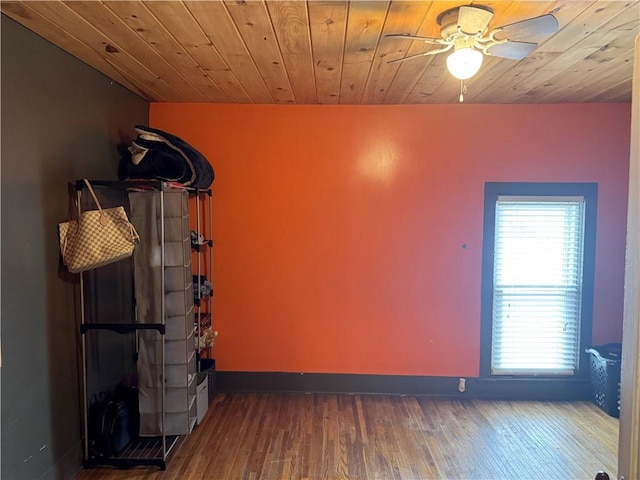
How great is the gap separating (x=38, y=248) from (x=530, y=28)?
254 centimetres

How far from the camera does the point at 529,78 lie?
2541mm

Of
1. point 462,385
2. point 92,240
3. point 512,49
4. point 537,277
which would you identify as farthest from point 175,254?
point 537,277

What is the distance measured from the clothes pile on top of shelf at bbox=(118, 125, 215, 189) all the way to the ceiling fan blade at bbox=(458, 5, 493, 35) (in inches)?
72.6

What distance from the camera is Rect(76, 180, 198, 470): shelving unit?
7.67ft

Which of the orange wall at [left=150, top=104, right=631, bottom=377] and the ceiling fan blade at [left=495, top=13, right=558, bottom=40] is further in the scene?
the orange wall at [left=150, top=104, right=631, bottom=377]

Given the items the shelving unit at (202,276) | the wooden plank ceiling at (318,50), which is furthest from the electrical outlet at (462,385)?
the wooden plank ceiling at (318,50)

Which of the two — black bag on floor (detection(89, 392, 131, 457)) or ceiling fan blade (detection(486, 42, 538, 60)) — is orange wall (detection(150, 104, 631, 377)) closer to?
black bag on floor (detection(89, 392, 131, 457))

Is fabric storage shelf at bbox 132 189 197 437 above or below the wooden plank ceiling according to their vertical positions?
below

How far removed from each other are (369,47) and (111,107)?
183cm

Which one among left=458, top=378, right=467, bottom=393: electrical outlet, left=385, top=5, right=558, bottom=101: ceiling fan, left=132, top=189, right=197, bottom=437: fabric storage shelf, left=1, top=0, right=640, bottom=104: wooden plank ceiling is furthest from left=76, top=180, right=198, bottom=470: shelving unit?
left=458, top=378, right=467, bottom=393: electrical outlet

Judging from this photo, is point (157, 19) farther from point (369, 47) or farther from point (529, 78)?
point (529, 78)

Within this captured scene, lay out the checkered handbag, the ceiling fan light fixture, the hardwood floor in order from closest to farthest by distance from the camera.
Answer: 1. the ceiling fan light fixture
2. the checkered handbag
3. the hardwood floor

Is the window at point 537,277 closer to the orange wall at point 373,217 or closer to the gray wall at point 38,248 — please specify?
the orange wall at point 373,217

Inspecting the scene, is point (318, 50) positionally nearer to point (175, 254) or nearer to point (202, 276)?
Result: point (175, 254)
